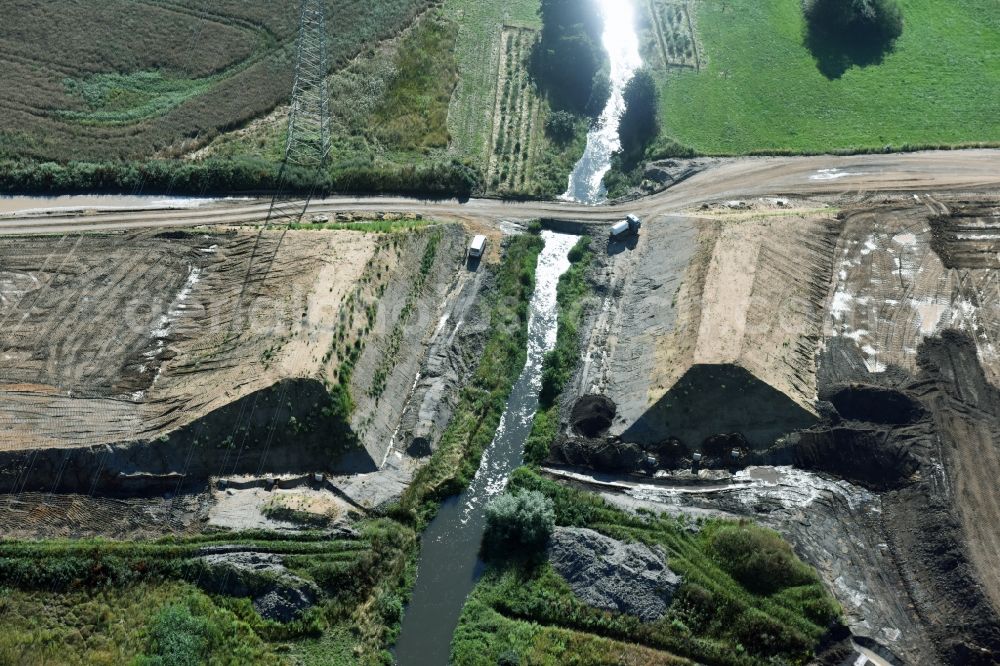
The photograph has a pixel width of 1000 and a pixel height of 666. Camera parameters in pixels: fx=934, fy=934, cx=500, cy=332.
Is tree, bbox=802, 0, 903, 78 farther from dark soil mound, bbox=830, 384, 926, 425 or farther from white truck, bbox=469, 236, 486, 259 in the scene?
dark soil mound, bbox=830, 384, 926, 425

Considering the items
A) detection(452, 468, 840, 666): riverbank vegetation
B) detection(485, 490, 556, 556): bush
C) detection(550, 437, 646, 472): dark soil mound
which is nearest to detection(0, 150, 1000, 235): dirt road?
detection(550, 437, 646, 472): dark soil mound

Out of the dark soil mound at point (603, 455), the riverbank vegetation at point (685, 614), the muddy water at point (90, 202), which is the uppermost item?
the muddy water at point (90, 202)

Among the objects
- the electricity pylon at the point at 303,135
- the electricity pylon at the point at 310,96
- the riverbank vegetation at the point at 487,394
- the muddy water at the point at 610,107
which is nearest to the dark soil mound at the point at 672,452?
the riverbank vegetation at the point at 487,394

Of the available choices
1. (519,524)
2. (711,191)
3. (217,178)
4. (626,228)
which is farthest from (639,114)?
(519,524)

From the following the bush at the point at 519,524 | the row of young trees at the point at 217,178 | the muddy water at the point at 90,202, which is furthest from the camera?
the row of young trees at the point at 217,178

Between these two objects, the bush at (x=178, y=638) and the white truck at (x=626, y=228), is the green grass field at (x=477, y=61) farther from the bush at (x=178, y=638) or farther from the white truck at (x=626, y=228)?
the bush at (x=178, y=638)

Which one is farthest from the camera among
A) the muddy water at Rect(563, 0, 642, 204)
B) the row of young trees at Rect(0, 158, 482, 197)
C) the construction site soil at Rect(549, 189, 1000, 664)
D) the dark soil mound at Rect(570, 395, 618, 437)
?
the muddy water at Rect(563, 0, 642, 204)
